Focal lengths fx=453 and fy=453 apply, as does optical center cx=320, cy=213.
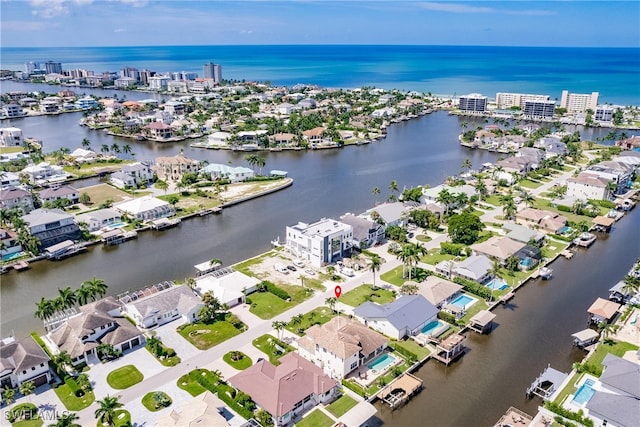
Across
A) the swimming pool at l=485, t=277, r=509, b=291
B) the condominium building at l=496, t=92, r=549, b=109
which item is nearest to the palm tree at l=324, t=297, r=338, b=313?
the swimming pool at l=485, t=277, r=509, b=291

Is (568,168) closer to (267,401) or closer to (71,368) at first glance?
(267,401)

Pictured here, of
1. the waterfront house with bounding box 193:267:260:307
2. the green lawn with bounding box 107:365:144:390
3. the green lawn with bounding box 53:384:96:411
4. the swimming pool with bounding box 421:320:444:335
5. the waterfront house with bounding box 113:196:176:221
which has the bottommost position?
the green lawn with bounding box 53:384:96:411

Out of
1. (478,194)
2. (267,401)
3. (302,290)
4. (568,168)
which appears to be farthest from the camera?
(568,168)

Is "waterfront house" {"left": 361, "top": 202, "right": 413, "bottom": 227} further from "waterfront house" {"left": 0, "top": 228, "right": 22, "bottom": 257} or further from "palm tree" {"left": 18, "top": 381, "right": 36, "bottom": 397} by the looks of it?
"waterfront house" {"left": 0, "top": 228, "right": 22, "bottom": 257}

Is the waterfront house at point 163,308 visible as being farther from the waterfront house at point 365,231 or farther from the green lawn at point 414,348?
the waterfront house at point 365,231

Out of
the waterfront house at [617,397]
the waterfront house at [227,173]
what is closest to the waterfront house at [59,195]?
the waterfront house at [227,173]

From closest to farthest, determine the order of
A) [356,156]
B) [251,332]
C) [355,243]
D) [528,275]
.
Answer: [251,332], [528,275], [355,243], [356,156]

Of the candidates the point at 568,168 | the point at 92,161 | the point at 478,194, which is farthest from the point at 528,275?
the point at 92,161
